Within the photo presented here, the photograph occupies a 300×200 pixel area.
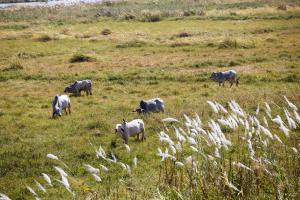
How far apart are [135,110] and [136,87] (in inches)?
312

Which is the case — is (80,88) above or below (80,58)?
Result: above

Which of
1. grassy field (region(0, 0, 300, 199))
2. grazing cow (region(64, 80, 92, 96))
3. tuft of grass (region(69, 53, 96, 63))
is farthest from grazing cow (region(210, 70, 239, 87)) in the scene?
tuft of grass (region(69, 53, 96, 63))

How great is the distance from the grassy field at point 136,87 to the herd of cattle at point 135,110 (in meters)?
0.48

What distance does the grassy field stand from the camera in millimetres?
10288

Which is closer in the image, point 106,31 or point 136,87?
point 136,87

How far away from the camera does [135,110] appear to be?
20.0 metres

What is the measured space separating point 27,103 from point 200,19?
4689 centimetres

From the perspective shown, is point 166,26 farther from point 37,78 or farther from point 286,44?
point 37,78

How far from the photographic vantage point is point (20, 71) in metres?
35.3

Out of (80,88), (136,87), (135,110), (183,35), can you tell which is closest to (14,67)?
(80,88)

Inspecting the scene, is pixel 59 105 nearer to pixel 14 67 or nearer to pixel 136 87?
pixel 136 87

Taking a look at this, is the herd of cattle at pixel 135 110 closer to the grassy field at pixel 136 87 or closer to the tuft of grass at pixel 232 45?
the grassy field at pixel 136 87

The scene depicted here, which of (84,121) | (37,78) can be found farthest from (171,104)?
(37,78)

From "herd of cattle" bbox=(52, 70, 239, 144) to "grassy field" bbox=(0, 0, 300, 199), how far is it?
483mm
